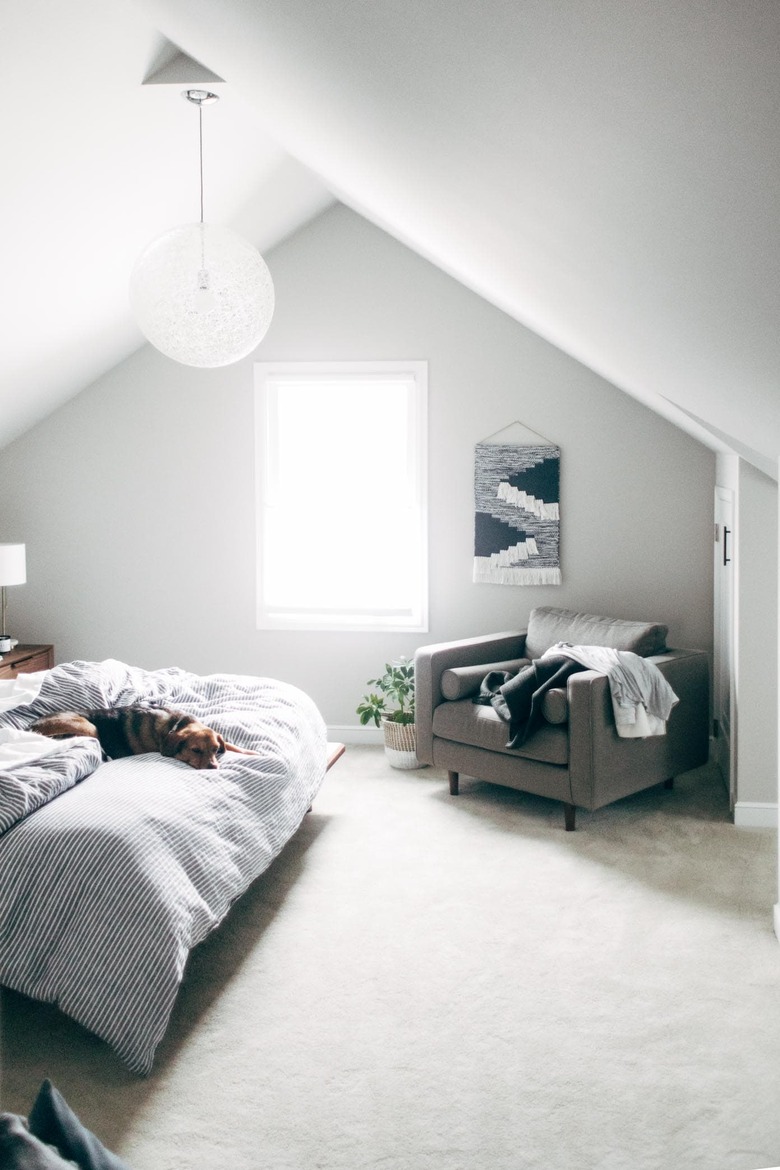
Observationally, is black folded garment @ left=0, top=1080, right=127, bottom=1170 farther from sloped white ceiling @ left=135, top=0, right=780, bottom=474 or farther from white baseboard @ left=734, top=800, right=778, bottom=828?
white baseboard @ left=734, top=800, right=778, bottom=828

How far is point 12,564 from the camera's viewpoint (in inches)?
217

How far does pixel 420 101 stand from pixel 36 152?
245cm

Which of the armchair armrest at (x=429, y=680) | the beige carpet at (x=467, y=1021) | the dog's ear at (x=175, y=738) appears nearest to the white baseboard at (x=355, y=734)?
the armchair armrest at (x=429, y=680)

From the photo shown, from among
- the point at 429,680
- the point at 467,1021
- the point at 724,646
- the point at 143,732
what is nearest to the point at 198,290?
the point at 143,732

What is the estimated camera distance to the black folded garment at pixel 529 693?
4.41 meters

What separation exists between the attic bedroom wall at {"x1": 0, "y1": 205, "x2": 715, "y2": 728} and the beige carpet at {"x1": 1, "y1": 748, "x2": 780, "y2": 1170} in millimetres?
1652

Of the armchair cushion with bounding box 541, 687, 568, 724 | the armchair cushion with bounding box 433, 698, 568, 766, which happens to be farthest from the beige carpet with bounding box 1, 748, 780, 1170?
the armchair cushion with bounding box 541, 687, 568, 724

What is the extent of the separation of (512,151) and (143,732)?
273cm

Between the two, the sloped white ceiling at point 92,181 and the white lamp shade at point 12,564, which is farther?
the white lamp shade at point 12,564

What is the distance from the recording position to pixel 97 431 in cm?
595

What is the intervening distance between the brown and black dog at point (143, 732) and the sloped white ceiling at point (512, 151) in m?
1.83

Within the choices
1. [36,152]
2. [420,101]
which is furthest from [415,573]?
[420,101]

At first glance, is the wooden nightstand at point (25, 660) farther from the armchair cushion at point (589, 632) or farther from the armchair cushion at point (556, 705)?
the armchair cushion at point (556, 705)

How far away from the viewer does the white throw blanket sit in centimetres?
438
